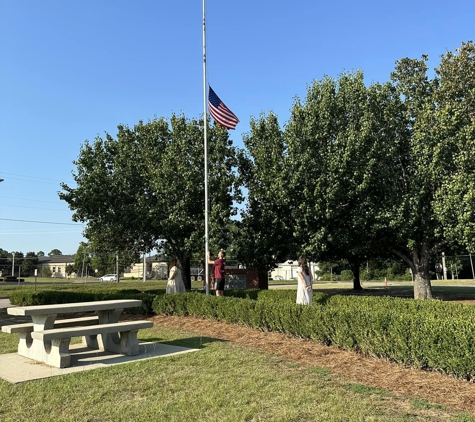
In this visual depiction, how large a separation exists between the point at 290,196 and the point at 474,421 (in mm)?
12283

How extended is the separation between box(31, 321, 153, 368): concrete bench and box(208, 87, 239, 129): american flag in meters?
9.10

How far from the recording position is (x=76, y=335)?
6.31 metres

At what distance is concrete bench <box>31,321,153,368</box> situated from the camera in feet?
20.4

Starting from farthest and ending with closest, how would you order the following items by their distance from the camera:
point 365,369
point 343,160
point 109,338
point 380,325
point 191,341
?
point 343,160
point 191,341
point 109,338
point 380,325
point 365,369

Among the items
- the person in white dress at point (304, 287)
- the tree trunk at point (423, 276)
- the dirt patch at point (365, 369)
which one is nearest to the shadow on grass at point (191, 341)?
the dirt patch at point (365, 369)

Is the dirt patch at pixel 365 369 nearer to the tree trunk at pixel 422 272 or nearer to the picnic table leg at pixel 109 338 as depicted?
the picnic table leg at pixel 109 338

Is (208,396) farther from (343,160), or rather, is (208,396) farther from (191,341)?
(343,160)

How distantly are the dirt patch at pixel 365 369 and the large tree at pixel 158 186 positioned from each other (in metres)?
8.62

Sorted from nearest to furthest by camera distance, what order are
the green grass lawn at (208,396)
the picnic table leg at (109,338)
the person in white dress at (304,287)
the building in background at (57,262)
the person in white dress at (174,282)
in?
the green grass lawn at (208,396) < the picnic table leg at (109,338) < the person in white dress at (304,287) < the person in white dress at (174,282) < the building in background at (57,262)

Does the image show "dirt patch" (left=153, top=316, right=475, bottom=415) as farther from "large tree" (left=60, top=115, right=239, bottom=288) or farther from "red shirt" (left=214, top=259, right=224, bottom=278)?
"large tree" (left=60, top=115, right=239, bottom=288)

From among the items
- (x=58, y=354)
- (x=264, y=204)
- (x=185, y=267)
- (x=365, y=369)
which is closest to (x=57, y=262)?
(x=185, y=267)

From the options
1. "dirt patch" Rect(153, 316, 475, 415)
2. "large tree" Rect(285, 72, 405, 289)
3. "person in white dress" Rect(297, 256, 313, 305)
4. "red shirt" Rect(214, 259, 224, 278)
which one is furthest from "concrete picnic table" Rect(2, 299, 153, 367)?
"large tree" Rect(285, 72, 405, 289)

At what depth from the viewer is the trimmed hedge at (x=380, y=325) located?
559 cm

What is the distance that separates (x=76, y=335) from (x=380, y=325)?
4524mm
